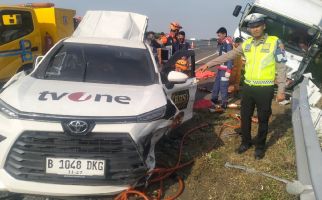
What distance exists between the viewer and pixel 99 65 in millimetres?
5398

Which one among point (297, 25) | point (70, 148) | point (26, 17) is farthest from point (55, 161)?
point (297, 25)

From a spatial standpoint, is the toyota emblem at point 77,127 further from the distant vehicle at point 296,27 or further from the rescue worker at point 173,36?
the distant vehicle at point 296,27

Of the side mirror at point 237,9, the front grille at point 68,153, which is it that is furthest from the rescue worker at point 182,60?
the front grille at point 68,153

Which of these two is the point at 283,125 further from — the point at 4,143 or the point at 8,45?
the point at 8,45

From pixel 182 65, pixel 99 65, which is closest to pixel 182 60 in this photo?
pixel 182 65

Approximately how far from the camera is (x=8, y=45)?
10211mm

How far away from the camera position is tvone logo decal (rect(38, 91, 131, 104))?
4281 millimetres

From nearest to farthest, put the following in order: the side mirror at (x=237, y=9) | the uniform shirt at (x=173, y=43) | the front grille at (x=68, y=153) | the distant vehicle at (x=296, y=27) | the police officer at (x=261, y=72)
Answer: the front grille at (x=68, y=153) → the police officer at (x=261, y=72) → the uniform shirt at (x=173, y=43) → the distant vehicle at (x=296, y=27) → the side mirror at (x=237, y=9)

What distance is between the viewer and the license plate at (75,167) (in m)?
3.88

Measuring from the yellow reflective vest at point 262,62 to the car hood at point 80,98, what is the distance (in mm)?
1400

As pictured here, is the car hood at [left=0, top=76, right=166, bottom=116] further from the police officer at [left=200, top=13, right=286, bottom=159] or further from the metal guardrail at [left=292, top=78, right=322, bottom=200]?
the metal guardrail at [left=292, top=78, right=322, bottom=200]

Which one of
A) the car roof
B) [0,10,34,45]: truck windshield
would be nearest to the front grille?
the car roof

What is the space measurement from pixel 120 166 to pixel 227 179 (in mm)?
1631

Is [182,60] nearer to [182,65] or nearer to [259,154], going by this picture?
[182,65]
